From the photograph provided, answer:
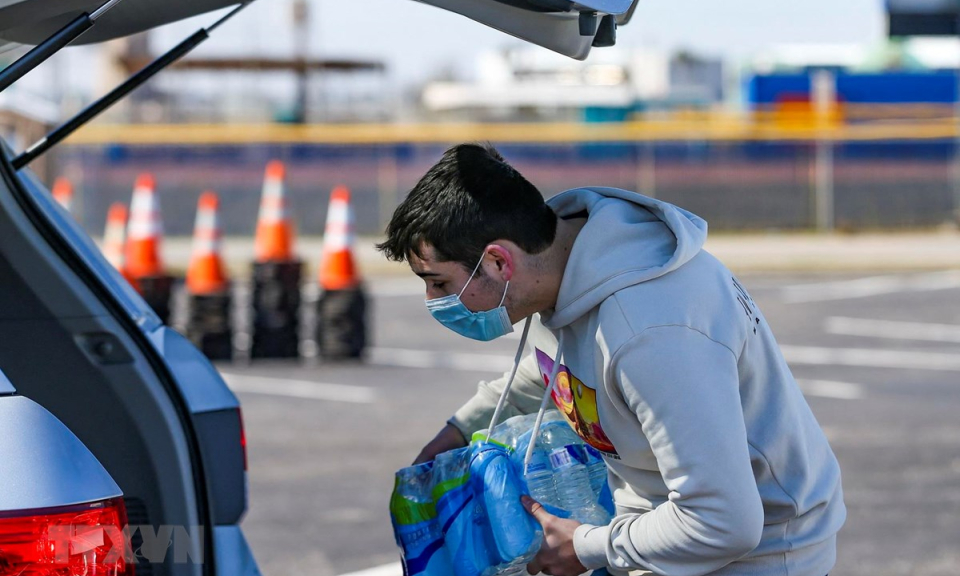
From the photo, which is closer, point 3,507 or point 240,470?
point 3,507

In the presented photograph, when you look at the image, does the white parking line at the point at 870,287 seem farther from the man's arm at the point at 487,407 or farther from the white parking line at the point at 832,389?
the man's arm at the point at 487,407

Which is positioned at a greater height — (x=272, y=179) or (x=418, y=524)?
(x=418, y=524)

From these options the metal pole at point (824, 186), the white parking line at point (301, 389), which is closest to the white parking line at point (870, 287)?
the metal pole at point (824, 186)

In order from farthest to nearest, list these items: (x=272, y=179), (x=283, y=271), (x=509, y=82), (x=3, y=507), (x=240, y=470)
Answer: (x=509, y=82)
(x=272, y=179)
(x=283, y=271)
(x=240, y=470)
(x=3, y=507)

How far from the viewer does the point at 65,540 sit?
1968mm

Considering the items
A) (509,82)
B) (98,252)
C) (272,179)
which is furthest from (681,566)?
(509,82)

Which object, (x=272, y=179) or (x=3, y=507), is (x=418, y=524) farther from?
(x=272, y=179)

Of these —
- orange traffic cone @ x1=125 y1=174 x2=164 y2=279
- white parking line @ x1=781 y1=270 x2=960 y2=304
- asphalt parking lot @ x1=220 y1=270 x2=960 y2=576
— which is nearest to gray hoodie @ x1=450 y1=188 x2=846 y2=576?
asphalt parking lot @ x1=220 y1=270 x2=960 y2=576

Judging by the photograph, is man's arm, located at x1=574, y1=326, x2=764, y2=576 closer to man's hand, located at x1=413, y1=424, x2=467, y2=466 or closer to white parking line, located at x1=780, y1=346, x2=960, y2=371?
man's hand, located at x1=413, y1=424, x2=467, y2=466

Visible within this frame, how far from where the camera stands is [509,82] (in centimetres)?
3566

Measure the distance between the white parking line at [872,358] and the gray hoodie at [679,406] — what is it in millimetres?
7674

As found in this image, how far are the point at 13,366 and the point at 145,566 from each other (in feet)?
1.55

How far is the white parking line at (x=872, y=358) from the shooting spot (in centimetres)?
979

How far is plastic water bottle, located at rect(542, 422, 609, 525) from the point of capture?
8.56 ft
